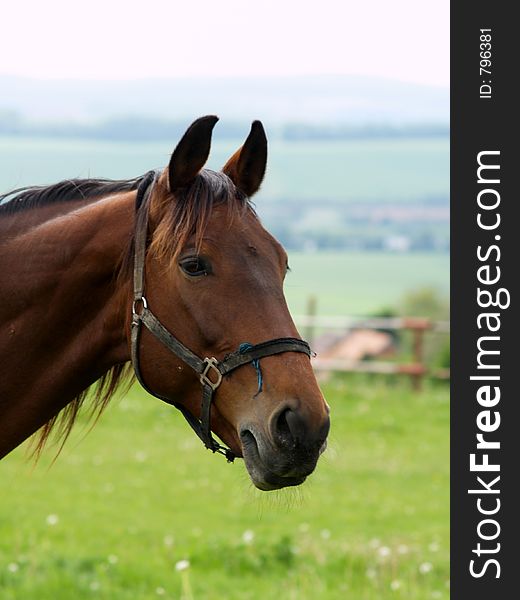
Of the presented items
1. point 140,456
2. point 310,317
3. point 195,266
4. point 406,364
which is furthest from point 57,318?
point 310,317

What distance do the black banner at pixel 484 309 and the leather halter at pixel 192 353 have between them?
6.60 ft

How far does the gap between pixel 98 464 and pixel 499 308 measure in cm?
768

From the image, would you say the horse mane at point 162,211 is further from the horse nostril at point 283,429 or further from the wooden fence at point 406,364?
the wooden fence at point 406,364

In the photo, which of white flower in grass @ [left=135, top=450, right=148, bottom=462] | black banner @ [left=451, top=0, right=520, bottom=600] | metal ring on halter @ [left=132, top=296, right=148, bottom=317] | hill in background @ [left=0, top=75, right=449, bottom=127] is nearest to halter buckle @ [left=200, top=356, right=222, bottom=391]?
metal ring on halter @ [left=132, top=296, right=148, bottom=317]

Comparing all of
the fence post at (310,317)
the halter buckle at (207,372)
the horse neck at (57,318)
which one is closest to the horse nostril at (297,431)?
the halter buckle at (207,372)

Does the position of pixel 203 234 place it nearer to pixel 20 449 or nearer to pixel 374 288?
pixel 20 449

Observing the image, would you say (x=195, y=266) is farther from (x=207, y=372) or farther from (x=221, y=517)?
(x=221, y=517)

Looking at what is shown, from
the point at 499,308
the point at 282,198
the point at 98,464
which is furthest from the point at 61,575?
the point at 282,198

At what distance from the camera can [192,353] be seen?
3289 millimetres

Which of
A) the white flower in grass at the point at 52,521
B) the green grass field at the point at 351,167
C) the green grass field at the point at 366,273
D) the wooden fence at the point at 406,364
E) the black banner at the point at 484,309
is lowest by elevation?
the green grass field at the point at 366,273

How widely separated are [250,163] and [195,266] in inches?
22.1

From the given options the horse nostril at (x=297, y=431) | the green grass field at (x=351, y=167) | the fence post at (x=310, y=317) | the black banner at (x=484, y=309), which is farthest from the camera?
the green grass field at (x=351, y=167)

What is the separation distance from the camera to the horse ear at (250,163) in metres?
3.56

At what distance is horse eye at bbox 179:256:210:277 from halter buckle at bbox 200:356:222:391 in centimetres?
29
